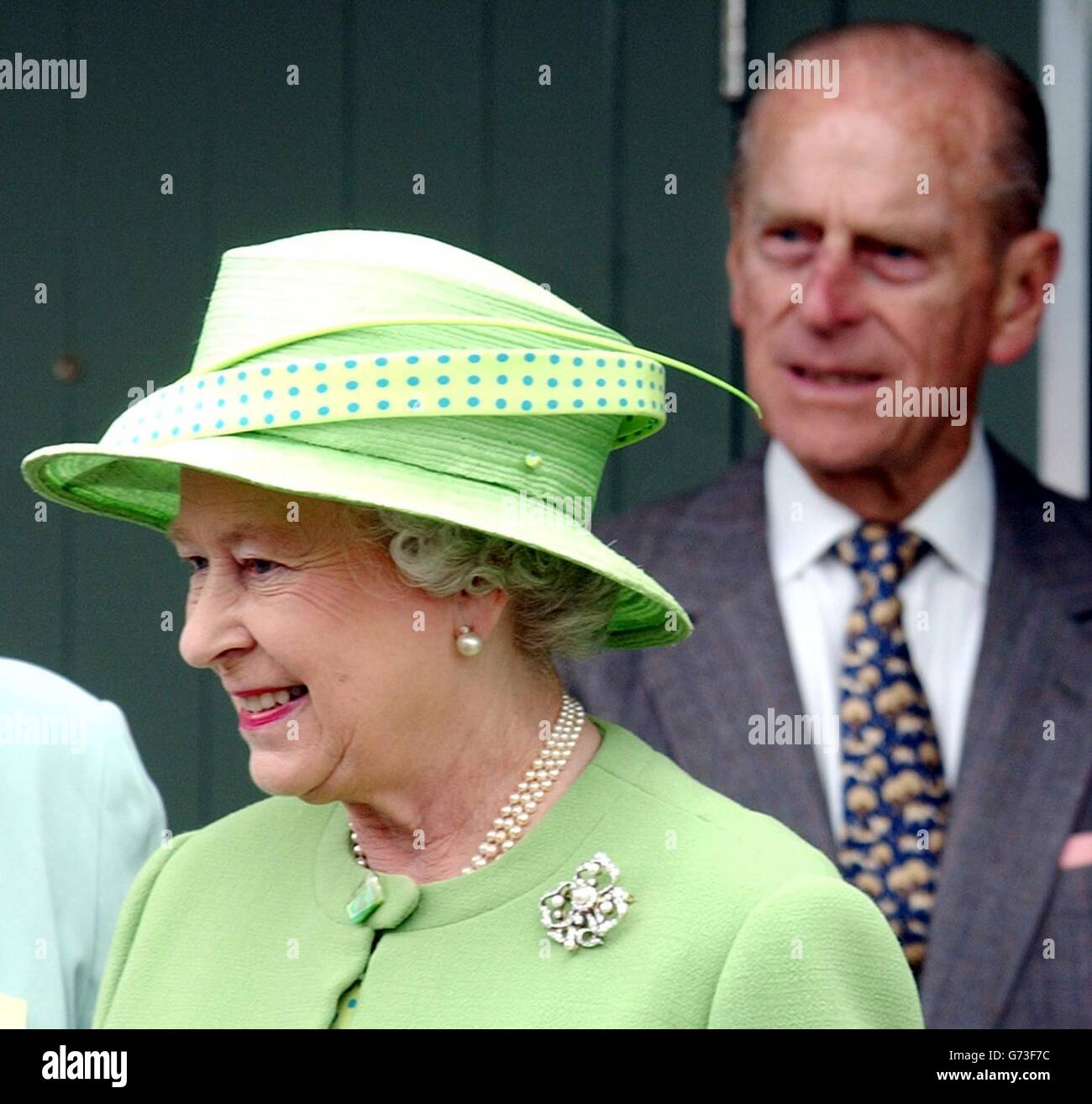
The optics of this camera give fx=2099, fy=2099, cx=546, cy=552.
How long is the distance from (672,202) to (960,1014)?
4.65 feet

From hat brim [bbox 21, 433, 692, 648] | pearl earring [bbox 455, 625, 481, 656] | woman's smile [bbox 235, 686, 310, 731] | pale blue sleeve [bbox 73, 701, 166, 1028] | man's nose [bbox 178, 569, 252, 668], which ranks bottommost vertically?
pale blue sleeve [bbox 73, 701, 166, 1028]

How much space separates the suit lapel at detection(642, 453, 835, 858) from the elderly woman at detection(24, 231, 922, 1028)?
1.01 m

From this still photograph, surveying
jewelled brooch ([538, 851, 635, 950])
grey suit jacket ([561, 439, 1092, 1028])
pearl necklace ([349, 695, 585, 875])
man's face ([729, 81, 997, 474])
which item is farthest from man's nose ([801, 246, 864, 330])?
jewelled brooch ([538, 851, 635, 950])

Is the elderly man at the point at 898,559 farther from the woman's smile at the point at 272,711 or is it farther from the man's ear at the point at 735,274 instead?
the woman's smile at the point at 272,711

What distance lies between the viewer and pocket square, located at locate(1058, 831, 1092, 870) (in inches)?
113

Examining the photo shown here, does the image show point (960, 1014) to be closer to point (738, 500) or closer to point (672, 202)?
point (738, 500)

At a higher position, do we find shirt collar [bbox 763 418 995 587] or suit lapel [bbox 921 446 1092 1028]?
shirt collar [bbox 763 418 995 587]

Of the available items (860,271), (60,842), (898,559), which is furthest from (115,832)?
(860,271)

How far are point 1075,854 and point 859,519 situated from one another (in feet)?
1.85

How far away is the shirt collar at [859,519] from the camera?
10.1ft

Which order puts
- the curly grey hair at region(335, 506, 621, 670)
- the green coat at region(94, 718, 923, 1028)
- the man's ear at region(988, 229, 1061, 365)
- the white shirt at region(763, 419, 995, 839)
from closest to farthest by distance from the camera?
1. the green coat at region(94, 718, 923, 1028)
2. the curly grey hair at region(335, 506, 621, 670)
3. the white shirt at region(763, 419, 995, 839)
4. the man's ear at region(988, 229, 1061, 365)

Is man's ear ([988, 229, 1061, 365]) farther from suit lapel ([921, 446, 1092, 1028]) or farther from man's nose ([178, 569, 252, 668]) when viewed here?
man's nose ([178, 569, 252, 668])

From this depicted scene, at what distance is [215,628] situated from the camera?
1.80 m
